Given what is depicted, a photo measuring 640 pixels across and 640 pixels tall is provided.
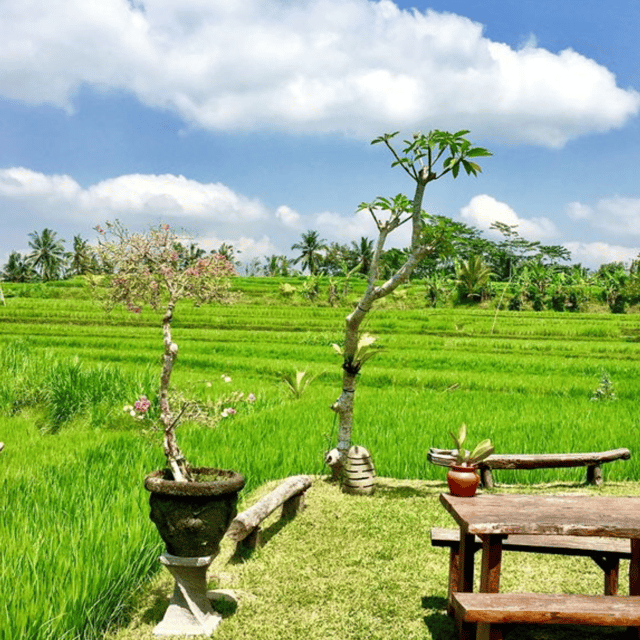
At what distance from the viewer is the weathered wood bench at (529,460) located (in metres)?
6.18

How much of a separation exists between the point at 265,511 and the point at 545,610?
2.21 m

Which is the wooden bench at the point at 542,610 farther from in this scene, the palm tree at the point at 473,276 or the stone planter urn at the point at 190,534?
the palm tree at the point at 473,276

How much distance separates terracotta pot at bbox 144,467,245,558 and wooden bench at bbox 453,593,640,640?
1.19 m

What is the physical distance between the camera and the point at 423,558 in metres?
4.59

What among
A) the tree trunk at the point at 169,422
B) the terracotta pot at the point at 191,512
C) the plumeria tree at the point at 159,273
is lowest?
the terracotta pot at the point at 191,512

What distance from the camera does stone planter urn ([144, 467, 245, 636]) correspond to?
337 centimetres

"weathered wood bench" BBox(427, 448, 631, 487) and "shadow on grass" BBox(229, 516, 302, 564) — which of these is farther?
"weathered wood bench" BBox(427, 448, 631, 487)

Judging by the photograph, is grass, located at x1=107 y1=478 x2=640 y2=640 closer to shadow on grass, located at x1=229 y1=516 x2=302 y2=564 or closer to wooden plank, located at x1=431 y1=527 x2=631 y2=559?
shadow on grass, located at x1=229 y1=516 x2=302 y2=564

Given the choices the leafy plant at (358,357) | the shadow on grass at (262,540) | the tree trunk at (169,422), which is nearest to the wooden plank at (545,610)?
the tree trunk at (169,422)

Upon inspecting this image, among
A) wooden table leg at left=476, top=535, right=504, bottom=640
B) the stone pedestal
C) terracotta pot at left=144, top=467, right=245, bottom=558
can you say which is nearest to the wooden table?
wooden table leg at left=476, top=535, right=504, bottom=640

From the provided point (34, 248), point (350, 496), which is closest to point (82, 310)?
point (350, 496)

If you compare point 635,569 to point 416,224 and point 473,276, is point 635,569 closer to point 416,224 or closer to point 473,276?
point 416,224

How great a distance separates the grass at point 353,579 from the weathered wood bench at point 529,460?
0.52 metres

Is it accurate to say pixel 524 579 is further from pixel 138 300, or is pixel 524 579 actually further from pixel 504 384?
pixel 504 384
